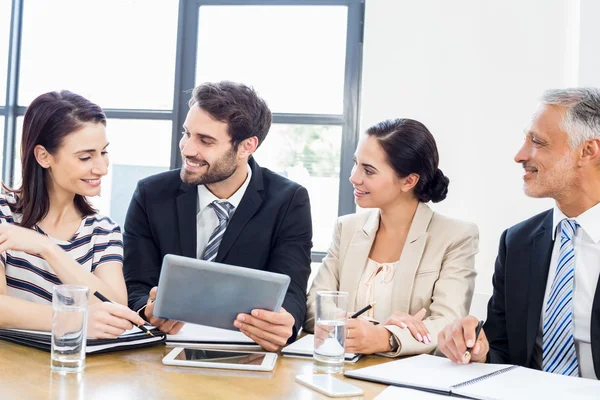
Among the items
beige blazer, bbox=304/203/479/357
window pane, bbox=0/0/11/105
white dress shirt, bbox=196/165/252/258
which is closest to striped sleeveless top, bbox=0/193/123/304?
white dress shirt, bbox=196/165/252/258

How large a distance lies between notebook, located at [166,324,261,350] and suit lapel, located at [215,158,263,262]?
20.3 inches

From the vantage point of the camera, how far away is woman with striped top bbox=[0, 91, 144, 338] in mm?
2023

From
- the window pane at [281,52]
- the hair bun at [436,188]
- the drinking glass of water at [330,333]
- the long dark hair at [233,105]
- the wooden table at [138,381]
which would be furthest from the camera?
the window pane at [281,52]

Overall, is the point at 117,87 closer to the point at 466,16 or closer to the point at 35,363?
the point at 466,16

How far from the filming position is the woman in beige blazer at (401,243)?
2311 millimetres

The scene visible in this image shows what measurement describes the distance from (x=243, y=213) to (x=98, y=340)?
866 millimetres

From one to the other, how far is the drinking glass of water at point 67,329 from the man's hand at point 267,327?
0.41 meters

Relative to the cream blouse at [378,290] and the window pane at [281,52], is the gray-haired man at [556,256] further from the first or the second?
the window pane at [281,52]

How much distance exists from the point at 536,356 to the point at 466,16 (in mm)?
2341

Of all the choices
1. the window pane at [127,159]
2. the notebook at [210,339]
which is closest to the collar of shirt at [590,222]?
the notebook at [210,339]

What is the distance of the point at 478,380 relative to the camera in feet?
4.70

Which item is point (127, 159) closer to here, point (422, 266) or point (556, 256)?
point (422, 266)

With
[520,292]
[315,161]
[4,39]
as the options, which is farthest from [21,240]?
[4,39]

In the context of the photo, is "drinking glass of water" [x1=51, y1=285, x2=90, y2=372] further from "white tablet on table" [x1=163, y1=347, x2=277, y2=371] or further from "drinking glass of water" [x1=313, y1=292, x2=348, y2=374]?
"drinking glass of water" [x1=313, y1=292, x2=348, y2=374]
